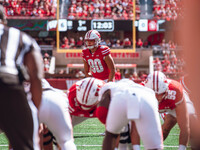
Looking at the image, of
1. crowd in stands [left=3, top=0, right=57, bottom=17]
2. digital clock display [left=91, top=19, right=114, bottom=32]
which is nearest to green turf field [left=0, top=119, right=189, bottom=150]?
digital clock display [left=91, top=19, right=114, bottom=32]

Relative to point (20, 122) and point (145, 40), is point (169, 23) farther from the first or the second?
point (20, 122)

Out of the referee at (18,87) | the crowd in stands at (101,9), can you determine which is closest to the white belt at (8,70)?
the referee at (18,87)

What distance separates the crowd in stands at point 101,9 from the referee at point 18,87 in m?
19.2

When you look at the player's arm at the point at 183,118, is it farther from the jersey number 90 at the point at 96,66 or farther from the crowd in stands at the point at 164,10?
the crowd in stands at the point at 164,10

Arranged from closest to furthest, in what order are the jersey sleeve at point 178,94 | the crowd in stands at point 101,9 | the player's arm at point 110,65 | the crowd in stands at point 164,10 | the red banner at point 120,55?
the jersey sleeve at point 178,94
the player's arm at point 110,65
the crowd in stands at point 101,9
the crowd in stands at point 164,10
the red banner at point 120,55

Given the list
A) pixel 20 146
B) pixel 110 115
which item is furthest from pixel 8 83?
pixel 110 115

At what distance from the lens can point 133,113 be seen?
3184 millimetres

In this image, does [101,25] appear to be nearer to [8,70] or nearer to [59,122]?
[59,122]

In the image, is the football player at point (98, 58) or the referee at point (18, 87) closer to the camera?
the referee at point (18, 87)

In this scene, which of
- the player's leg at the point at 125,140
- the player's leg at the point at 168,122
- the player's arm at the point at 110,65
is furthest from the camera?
the player's arm at the point at 110,65

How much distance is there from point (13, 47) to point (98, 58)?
14.4ft

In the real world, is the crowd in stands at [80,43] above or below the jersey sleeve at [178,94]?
below

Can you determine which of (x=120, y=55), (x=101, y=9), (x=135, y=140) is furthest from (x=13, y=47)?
(x=120, y=55)

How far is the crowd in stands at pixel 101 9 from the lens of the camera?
22234 millimetres
